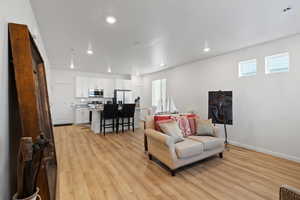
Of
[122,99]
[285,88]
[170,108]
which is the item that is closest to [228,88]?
[285,88]

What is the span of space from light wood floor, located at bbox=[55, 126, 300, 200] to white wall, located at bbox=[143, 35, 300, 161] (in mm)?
396

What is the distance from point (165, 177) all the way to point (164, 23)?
262 cm

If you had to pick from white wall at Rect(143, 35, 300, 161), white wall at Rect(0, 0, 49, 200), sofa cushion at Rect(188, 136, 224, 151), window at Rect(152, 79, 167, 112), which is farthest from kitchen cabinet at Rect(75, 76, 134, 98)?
white wall at Rect(0, 0, 49, 200)

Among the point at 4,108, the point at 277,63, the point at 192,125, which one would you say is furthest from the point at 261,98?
the point at 4,108

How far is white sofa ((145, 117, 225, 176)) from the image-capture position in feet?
7.70

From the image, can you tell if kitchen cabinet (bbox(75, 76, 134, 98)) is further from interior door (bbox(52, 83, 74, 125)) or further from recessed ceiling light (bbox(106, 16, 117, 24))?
recessed ceiling light (bbox(106, 16, 117, 24))

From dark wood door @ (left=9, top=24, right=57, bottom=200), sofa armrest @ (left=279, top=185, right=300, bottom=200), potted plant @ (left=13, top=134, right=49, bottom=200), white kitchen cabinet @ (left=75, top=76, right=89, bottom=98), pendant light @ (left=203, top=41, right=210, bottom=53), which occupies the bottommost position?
sofa armrest @ (left=279, top=185, right=300, bottom=200)

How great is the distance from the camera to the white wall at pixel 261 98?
291 cm

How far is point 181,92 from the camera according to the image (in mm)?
5629

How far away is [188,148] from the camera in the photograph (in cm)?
241

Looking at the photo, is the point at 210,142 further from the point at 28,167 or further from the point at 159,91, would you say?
the point at 159,91

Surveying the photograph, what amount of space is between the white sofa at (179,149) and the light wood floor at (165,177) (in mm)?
189

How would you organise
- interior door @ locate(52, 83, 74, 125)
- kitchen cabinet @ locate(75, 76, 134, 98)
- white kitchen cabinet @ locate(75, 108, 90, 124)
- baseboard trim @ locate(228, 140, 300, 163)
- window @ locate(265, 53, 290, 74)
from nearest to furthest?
1. baseboard trim @ locate(228, 140, 300, 163)
2. window @ locate(265, 53, 290, 74)
3. interior door @ locate(52, 83, 74, 125)
4. white kitchen cabinet @ locate(75, 108, 90, 124)
5. kitchen cabinet @ locate(75, 76, 134, 98)

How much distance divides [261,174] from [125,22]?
3.49 m
